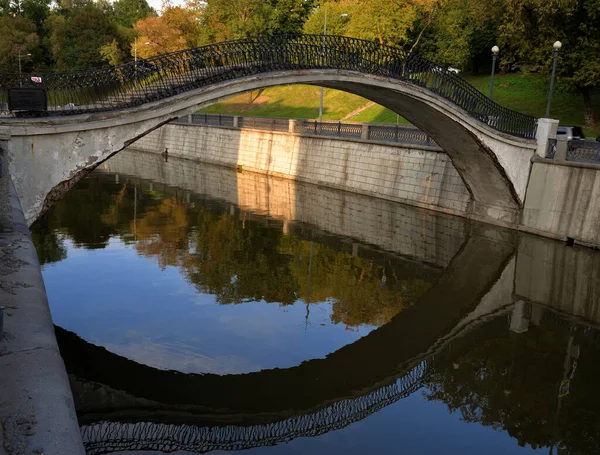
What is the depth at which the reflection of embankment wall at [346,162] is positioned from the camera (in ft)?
79.5

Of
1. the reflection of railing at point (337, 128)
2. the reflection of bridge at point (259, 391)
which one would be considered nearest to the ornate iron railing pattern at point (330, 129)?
the reflection of railing at point (337, 128)

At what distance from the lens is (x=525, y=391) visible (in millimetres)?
9938

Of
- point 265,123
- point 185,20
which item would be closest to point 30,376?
point 265,123

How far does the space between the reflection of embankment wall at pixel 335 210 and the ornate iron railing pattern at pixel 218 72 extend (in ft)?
14.9

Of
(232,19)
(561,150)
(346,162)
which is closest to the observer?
(561,150)

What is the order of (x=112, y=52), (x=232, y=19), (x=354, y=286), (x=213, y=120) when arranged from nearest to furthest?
1. (x=354, y=286)
2. (x=213, y=120)
3. (x=232, y=19)
4. (x=112, y=52)

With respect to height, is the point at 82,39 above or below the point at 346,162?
above

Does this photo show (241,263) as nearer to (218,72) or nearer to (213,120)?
(218,72)

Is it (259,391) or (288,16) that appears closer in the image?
(259,391)

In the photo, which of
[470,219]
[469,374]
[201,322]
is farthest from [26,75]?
[470,219]

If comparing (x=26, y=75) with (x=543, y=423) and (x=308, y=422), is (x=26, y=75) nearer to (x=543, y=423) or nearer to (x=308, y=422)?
(x=308, y=422)

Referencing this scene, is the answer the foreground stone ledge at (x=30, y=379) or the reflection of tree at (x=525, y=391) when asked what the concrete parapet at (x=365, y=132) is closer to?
the reflection of tree at (x=525, y=391)

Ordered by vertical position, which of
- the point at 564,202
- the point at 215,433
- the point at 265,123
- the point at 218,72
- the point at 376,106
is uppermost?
the point at 218,72

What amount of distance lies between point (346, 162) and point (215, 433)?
70.9ft
